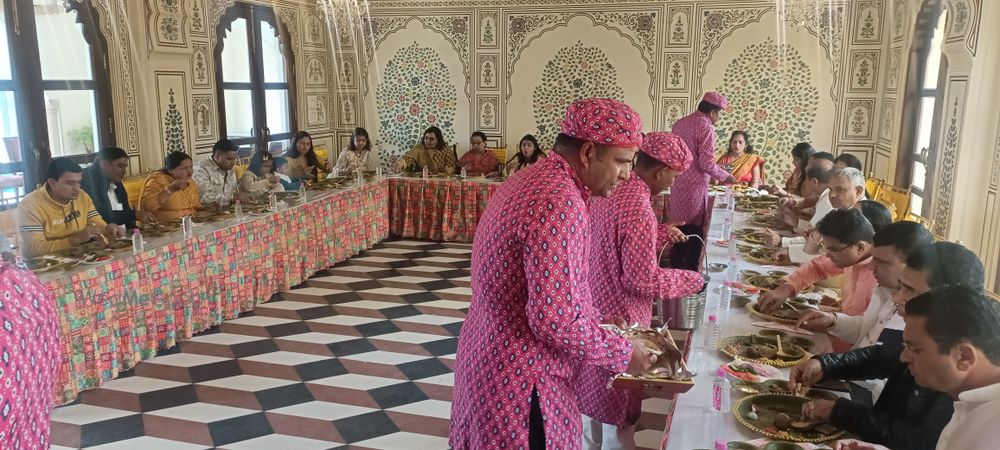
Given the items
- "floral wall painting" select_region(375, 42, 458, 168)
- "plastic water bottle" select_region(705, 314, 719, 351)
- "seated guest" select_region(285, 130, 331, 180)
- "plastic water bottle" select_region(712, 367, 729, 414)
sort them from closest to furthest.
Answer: "plastic water bottle" select_region(712, 367, 729, 414), "plastic water bottle" select_region(705, 314, 719, 351), "seated guest" select_region(285, 130, 331, 180), "floral wall painting" select_region(375, 42, 458, 168)

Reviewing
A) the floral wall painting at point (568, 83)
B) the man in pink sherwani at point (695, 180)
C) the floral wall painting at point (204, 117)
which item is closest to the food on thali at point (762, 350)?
the man in pink sherwani at point (695, 180)

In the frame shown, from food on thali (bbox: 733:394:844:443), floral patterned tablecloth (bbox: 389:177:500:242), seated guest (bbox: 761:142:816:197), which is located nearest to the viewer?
food on thali (bbox: 733:394:844:443)

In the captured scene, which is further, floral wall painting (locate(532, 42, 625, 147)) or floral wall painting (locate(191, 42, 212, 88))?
floral wall painting (locate(532, 42, 625, 147))

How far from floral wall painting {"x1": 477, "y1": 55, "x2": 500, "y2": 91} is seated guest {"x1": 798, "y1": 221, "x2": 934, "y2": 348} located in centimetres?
699

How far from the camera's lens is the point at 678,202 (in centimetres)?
580

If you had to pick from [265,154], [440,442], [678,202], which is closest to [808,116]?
[678,202]

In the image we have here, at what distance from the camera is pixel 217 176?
6.01 meters

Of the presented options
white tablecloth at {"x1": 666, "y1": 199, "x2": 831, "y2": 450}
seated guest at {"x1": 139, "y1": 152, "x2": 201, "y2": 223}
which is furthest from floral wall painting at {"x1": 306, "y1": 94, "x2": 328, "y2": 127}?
white tablecloth at {"x1": 666, "y1": 199, "x2": 831, "y2": 450}

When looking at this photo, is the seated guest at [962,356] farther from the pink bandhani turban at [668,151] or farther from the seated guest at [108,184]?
the seated guest at [108,184]

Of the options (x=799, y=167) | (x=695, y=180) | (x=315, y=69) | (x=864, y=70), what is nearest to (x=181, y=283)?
(x=695, y=180)

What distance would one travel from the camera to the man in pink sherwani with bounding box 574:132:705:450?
272 cm

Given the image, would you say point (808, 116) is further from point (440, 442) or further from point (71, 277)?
point (71, 277)

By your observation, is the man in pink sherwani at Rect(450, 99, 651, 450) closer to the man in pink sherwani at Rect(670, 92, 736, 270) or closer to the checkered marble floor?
the checkered marble floor

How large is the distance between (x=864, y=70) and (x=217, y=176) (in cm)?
711
